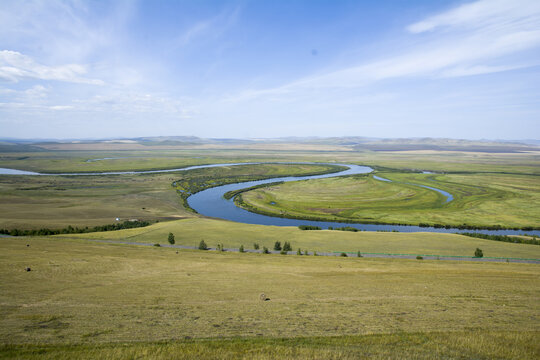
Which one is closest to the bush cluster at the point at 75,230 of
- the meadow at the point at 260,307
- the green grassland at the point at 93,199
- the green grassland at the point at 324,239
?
the green grassland at the point at 93,199

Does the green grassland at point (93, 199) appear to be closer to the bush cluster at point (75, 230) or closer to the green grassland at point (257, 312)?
the bush cluster at point (75, 230)

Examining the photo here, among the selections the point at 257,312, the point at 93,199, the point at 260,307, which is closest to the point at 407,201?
the point at 260,307

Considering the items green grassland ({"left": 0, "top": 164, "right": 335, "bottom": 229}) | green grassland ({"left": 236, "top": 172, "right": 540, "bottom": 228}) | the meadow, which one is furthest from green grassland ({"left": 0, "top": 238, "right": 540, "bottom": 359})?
green grassland ({"left": 236, "top": 172, "right": 540, "bottom": 228})

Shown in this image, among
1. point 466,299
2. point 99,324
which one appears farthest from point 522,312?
point 99,324

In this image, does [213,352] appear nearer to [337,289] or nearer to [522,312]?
[337,289]

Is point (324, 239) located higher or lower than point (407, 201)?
higher

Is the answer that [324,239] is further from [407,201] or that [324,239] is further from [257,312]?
[407,201]
